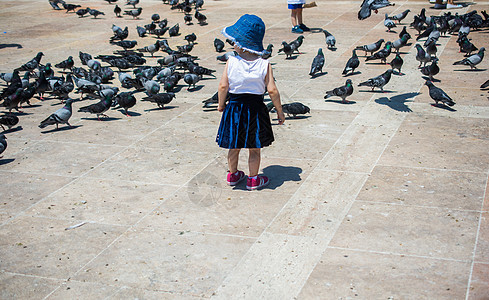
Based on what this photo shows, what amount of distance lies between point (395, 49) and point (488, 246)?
37.4ft

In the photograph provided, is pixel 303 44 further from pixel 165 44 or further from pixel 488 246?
pixel 488 246

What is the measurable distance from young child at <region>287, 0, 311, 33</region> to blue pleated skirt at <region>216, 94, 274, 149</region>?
41.9 ft

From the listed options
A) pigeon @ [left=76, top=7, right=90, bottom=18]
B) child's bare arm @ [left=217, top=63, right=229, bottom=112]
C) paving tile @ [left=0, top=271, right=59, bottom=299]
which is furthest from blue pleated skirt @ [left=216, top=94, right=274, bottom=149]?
pigeon @ [left=76, top=7, right=90, bottom=18]

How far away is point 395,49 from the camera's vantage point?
53.6ft

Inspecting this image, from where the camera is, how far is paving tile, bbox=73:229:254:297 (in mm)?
5484

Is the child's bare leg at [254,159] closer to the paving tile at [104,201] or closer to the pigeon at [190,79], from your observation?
the paving tile at [104,201]

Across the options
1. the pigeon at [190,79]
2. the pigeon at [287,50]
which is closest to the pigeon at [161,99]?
the pigeon at [190,79]

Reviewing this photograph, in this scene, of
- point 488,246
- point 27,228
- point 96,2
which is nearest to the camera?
point 488,246

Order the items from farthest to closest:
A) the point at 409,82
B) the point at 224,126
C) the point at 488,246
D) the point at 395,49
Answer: the point at 395,49 < the point at 409,82 < the point at 224,126 < the point at 488,246

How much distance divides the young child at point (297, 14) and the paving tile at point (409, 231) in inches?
529

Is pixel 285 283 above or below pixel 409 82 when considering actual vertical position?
above

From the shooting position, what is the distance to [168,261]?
19.2 feet

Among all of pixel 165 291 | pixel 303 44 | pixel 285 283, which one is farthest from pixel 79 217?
pixel 303 44

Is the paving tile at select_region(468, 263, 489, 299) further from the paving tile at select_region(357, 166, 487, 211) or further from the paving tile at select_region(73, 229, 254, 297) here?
the paving tile at select_region(73, 229, 254, 297)
